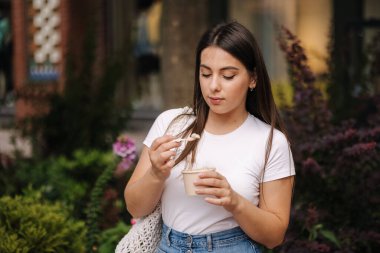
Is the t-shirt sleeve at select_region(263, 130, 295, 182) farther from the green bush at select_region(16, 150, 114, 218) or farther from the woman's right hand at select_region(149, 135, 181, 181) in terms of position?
the green bush at select_region(16, 150, 114, 218)

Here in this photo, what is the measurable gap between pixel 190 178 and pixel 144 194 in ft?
1.03

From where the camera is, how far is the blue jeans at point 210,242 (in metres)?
2.69

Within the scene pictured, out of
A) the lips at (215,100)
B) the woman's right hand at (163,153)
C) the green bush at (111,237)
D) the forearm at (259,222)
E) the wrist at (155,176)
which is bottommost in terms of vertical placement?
the green bush at (111,237)

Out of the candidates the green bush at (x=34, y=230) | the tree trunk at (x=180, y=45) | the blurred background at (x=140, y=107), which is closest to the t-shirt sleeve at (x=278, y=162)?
the blurred background at (x=140, y=107)

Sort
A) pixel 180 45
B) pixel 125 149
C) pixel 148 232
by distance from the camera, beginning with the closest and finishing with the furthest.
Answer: pixel 148 232 → pixel 125 149 → pixel 180 45

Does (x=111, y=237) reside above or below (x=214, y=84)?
below

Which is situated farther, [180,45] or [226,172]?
[180,45]

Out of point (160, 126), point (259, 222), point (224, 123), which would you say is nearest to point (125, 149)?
point (160, 126)

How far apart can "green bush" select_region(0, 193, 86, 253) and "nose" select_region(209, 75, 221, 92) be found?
5.19 feet

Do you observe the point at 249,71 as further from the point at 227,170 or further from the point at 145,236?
the point at 145,236

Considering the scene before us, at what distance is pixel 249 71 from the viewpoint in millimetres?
2746

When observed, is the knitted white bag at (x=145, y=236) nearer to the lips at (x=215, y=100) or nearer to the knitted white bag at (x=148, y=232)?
the knitted white bag at (x=148, y=232)

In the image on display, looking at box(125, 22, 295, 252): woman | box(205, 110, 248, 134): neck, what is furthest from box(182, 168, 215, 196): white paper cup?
box(205, 110, 248, 134): neck

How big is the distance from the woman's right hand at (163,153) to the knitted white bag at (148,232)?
0.30m
